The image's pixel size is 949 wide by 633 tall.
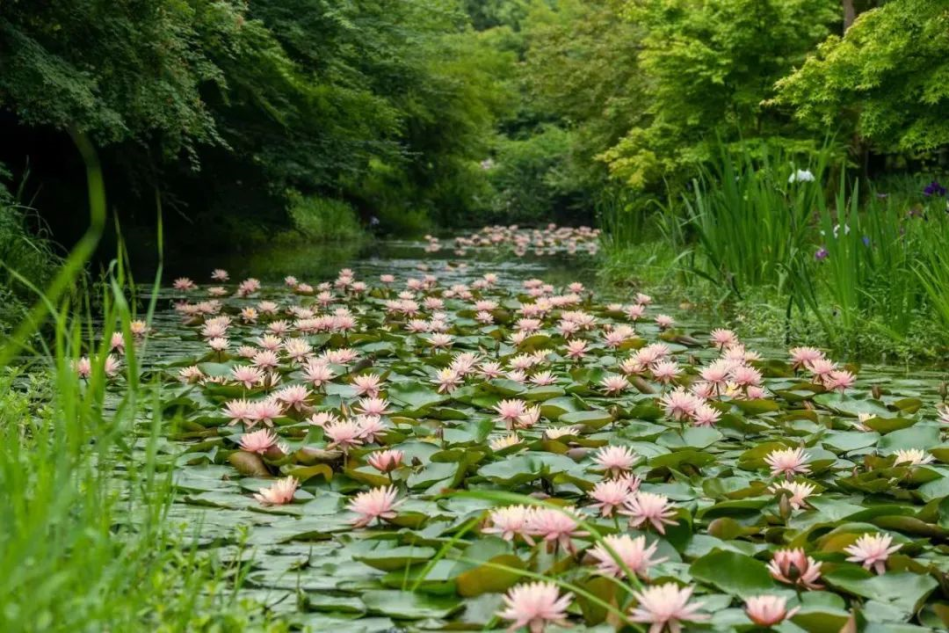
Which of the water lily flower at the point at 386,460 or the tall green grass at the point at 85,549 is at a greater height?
the tall green grass at the point at 85,549

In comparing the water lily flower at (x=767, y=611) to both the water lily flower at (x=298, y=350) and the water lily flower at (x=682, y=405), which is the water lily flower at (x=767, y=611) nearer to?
the water lily flower at (x=682, y=405)

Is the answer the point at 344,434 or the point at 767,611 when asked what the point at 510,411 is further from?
the point at 767,611

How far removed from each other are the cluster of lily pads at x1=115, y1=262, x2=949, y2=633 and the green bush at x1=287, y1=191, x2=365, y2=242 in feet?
38.2

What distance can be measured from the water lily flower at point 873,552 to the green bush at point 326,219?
530 inches

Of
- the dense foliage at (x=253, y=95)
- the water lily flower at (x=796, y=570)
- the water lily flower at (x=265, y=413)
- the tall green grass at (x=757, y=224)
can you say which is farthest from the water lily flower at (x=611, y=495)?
the tall green grass at (x=757, y=224)

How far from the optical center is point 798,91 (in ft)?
31.8

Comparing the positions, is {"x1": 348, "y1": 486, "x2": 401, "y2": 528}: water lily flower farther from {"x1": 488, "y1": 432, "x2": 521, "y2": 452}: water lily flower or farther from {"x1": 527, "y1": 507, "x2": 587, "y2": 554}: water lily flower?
{"x1": 488, "y1": 432, "x2": 521, "y2": 452}: water lily flower

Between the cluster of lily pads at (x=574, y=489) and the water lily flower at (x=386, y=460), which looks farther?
the water lily flower at (x=386, y=460)

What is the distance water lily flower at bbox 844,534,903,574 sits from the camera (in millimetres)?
1620

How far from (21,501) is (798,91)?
956 centimetres

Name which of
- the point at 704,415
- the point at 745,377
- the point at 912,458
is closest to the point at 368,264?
the point at 745,377

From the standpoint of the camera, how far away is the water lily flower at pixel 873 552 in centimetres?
162

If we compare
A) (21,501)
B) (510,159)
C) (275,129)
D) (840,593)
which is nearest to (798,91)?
(275,129)

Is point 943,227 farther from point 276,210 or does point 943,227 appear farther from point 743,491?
point 276,210
